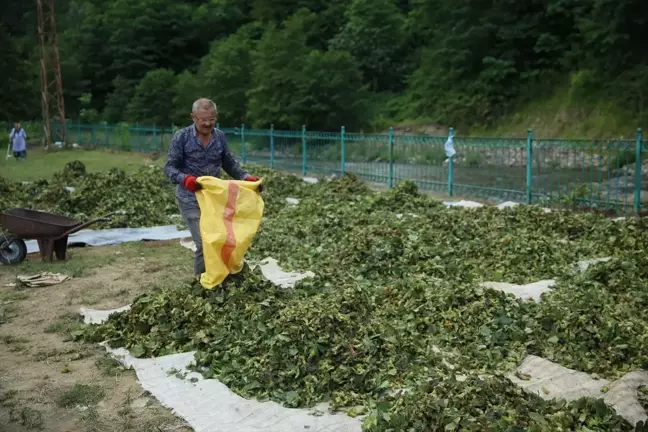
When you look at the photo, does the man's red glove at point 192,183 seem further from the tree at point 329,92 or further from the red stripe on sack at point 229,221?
the tree at point 329,92

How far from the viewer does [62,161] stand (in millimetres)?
25656

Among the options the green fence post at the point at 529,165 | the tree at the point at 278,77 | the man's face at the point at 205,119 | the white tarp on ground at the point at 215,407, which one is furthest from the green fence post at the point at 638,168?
the tree at the point at 278,77

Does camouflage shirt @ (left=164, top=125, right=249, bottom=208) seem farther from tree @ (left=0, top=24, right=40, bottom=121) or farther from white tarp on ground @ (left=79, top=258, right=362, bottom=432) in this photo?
tree @ (left=0, top=24, right=40, bottom=121)

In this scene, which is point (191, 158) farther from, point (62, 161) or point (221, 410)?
point (62, 161)

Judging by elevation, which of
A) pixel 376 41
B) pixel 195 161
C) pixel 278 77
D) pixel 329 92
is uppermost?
pixel 376 41

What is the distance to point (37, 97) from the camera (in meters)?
43.7

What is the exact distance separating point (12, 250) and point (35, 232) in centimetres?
44

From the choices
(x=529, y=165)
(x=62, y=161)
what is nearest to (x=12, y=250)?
(x=529, y=165)

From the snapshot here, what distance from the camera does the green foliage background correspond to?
28.2m

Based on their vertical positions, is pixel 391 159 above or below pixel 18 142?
below

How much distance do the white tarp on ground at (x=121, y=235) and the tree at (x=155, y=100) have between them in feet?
108

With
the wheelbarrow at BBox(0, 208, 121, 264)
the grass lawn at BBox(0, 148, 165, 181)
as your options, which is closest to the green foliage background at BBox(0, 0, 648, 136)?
the grass lawn at BBox(0, 148, 165, 181)

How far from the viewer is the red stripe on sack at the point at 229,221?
5430 millimetres

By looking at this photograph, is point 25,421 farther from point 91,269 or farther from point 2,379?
point 91,269
